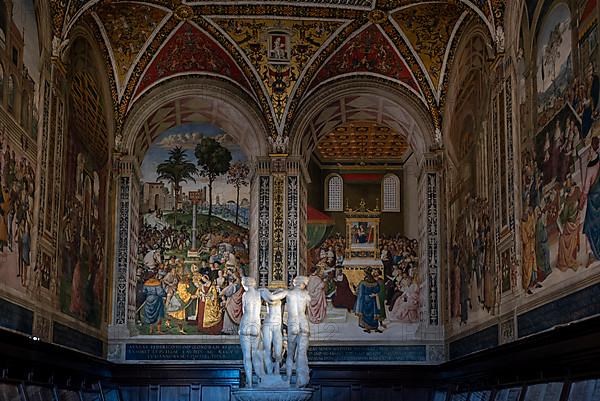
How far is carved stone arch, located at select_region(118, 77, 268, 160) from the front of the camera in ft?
74.5

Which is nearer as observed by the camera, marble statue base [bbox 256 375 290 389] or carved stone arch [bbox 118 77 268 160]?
marble statue base [bbox 256 375 290 389]

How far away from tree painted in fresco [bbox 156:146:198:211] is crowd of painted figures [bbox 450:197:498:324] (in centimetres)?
643

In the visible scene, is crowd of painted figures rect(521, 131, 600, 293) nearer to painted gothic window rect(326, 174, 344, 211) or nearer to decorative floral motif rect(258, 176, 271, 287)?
decorative floral motif rect(258, 176, 271, 287)

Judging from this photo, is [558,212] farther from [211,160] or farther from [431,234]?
[211,160]

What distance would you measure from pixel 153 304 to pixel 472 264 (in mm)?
7522

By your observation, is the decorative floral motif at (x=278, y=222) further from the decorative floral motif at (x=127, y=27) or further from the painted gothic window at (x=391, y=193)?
the decorative floral motif at (x=127, y=27)

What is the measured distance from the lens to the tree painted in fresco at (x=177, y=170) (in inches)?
927

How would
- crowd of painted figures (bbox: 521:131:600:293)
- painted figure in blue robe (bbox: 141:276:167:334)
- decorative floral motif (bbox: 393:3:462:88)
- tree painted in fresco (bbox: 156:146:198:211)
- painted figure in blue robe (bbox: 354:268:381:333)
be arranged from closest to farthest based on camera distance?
crowd of painted figures (bbox: 521:131:600:293), decorative floral motif (bbox: 393:3:462:88), painted figure in blue robe (bbox: 141:276:167:334), painted figure in blue robe (bbox: 354:268:381:333), tree painted in fresco (bbox: 156:146:198:211)

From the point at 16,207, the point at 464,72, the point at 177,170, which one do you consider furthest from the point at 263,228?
the point at 16,207

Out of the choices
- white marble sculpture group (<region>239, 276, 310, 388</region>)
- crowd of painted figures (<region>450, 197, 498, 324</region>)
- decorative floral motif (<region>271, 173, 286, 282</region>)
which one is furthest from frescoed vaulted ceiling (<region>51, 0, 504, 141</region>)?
white marble sculpture group (<region>239, 276, 310, 388</region>)

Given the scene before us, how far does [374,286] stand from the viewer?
23.3 meters

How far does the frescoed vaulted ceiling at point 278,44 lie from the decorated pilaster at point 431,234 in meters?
1.00

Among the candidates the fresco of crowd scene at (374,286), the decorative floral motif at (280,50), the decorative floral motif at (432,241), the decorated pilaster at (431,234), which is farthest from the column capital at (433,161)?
the decorative floral motif at (280,50)

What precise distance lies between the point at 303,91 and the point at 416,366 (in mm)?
6556
